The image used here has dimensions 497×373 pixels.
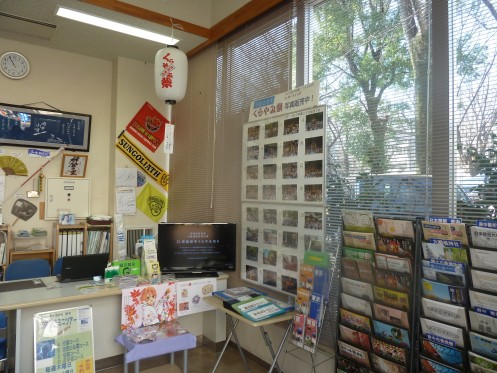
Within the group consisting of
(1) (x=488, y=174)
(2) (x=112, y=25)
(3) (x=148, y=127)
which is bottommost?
(1) (x=488, y=174)

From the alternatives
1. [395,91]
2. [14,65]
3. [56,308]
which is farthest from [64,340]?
[14,65]

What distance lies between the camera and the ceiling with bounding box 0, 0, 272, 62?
3.21 m

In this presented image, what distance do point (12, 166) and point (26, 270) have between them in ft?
4.12

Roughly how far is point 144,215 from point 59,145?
1246 millimetres

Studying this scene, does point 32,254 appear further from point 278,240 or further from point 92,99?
point 278,240

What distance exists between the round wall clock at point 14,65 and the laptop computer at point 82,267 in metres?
2.26

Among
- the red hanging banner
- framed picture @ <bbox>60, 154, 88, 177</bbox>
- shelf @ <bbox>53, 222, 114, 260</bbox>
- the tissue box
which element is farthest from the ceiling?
the tissue box

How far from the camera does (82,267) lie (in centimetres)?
296

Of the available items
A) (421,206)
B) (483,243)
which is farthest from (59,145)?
(483,243)

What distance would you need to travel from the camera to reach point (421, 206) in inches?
81.2

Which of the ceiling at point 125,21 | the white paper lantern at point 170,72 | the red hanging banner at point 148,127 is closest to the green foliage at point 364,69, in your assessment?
the ceiling at point 125,21

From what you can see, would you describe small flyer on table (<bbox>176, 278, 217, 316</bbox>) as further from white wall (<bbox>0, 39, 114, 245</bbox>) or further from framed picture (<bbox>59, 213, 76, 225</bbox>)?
white wall (<bbox>0, 39, 114, 245</bbox>)

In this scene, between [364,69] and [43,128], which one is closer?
[364,69]

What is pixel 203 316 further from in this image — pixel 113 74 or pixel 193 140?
pixel 113 74
